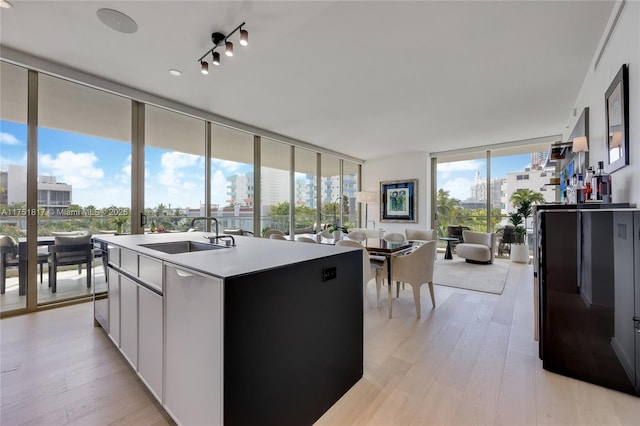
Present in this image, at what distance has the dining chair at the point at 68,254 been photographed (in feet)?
10.8

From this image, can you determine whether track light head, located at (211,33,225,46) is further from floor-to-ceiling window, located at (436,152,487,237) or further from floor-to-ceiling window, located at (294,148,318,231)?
floor-to-ceiling window, located at (436,152,487,237)

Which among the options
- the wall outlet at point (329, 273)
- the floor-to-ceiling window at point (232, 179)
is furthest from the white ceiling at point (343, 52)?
the wall outlet at point (329, 273)

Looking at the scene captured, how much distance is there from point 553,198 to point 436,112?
3918 mm

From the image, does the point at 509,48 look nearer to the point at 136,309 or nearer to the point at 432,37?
the point at 432,37

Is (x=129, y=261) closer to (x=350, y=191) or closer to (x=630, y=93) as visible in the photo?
(x=630, y=93)

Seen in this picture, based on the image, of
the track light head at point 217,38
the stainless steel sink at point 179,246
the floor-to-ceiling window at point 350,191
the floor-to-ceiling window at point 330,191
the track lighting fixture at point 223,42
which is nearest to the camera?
the stainless steel sink at point 179,246

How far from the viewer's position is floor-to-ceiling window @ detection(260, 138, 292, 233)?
5.53 meters

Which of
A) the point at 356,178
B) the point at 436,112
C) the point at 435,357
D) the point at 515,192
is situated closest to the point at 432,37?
the point at 436,112

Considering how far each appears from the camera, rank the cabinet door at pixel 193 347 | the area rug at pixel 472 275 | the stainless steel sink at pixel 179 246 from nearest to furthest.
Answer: the cabinet door at pixel 193 347 < the stainless steel sink at pixel 179 246 < the area rug at pixel 472 275

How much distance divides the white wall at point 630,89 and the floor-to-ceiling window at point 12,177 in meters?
5.60

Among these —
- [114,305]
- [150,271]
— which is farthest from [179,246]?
[150,271]

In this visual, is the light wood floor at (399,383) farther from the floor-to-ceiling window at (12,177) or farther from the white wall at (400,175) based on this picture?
the white wall at (400,175)

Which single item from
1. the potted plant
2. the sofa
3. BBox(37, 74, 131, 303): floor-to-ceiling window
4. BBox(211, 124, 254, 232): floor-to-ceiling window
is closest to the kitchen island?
BBox(37, 74, 131, 303): floor-to-ceiling window

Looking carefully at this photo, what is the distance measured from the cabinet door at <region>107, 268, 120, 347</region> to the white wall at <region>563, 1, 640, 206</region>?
147 inches
